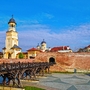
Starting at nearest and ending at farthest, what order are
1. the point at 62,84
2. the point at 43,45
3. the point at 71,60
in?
1. the point at 62,84
2. the point at 71,60
3. the point at 43,45

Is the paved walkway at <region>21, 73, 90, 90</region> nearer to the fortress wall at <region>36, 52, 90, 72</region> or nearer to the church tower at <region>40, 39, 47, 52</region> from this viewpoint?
the fortress wall at <region>36, 52, 90, 72</region>

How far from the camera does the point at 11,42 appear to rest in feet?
151

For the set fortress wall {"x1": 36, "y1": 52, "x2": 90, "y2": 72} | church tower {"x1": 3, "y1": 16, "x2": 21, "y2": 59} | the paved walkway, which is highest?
church tower {"x1": 3, "y1": 16, "x2": 21, "y2": 59}

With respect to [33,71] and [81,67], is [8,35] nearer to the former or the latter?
[81,67]

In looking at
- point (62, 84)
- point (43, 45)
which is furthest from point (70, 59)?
point (43, 45)

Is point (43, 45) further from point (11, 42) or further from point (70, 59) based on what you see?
point (70, 59)

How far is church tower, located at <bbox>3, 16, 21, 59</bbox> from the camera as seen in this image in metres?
45.2

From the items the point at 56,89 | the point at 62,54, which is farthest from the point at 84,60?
the point at 56,89

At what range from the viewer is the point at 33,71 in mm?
19625

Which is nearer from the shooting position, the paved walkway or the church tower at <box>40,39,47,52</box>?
the paved walkway

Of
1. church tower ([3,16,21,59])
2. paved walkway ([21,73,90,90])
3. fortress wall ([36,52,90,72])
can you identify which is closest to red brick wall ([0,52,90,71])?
fortress wall ([36,52,90,72])

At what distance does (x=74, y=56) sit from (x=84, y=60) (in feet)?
6.20

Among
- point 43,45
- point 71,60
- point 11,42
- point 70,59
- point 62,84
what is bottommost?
point 62,84

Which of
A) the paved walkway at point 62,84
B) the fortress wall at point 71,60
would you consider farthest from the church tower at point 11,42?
the paved walkway at point 62,84
